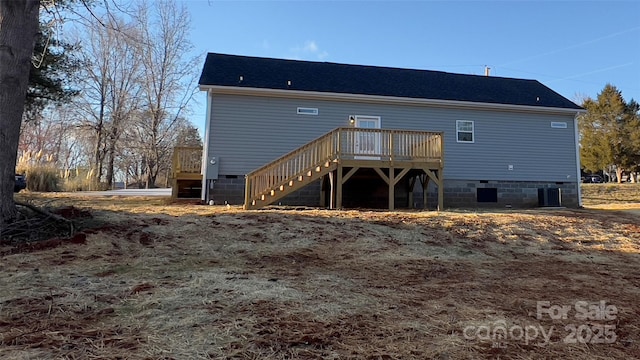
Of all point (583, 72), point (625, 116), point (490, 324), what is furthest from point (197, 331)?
point (583, 72)

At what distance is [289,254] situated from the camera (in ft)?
17.6

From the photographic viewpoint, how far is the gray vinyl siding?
11.1 m

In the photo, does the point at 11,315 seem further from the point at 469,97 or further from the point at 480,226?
the point at 469,97

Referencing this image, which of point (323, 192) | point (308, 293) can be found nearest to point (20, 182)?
point (323, 192)

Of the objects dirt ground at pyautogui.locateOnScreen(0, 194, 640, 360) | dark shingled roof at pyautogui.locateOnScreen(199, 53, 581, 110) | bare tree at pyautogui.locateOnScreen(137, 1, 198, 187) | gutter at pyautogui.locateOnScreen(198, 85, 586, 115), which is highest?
bare tree at pyautogui.locateOnScreen(137, 1, 198, 187)

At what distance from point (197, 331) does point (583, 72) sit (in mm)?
39038

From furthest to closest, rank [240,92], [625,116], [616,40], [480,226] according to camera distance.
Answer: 1. [625,116]
2. [616,40]
3. [240,92]
4. [480,226]

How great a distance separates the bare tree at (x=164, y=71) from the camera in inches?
894

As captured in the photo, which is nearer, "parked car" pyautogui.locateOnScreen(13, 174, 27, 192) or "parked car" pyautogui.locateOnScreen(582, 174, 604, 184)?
"parked car" pyautogui.locateOnScreen(13, 174, 27, 192)

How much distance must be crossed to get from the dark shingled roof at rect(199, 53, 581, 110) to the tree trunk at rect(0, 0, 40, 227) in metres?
5.50

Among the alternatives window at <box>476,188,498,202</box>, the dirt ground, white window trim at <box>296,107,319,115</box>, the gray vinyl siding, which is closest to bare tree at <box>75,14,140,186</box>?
the gray vinyl siding

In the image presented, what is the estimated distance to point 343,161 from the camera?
371 inches

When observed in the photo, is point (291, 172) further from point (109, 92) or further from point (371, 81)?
point (109, 92)

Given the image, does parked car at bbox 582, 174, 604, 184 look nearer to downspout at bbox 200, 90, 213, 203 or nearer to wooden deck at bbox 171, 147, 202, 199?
wooden deck at bbox 171, 147, 202, 199
